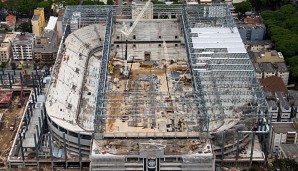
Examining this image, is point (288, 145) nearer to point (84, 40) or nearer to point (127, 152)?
point (127, 152)

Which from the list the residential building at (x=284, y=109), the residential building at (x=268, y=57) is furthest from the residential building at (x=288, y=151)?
→ the residential building at (x=268, y=57)

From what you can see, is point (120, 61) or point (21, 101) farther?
point (120, 61)

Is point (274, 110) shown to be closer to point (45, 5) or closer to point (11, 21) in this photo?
point (45, 5)

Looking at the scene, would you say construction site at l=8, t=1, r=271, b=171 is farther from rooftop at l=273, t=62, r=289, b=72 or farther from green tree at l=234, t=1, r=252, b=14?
green tree at l=234, t=1, r=252, b=14

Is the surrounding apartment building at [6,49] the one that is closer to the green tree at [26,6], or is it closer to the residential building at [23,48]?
the residential building at [23,48]

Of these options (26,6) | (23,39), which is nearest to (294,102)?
(23,39)

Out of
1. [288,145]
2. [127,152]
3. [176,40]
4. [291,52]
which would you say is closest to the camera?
[127,152]

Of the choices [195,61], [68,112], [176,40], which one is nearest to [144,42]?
[176,40]

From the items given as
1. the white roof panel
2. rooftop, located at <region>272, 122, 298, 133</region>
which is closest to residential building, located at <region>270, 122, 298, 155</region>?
rooftop, located at <region>272, 122, 298, 133</region>
